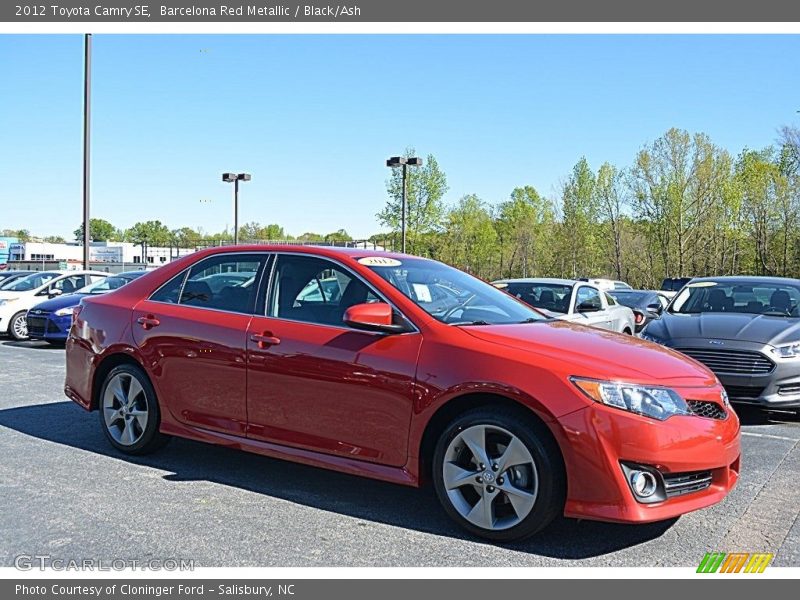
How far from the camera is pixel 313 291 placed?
483 cm

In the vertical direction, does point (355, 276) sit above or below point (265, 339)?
above

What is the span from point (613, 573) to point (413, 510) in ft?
4.19

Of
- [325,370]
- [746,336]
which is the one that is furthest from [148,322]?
[746,336]

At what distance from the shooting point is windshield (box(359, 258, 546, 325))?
4543 millimetres

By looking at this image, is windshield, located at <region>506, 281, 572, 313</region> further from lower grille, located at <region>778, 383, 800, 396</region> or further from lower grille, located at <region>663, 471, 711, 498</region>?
lower grille, located at <region>663, 471, 711, 498</region>

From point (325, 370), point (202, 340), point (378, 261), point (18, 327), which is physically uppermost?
point (378, 261)

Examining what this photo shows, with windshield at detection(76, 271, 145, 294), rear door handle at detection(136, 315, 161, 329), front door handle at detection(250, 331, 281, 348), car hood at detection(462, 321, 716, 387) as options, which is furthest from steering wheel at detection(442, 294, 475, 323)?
windshield at detection(76, 271, 145, 294)

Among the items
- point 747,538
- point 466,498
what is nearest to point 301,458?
point 466,498

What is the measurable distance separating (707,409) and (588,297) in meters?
7.59

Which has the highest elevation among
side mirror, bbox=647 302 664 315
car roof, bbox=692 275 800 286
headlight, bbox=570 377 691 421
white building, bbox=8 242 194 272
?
white building, bbox=8 242 194 272

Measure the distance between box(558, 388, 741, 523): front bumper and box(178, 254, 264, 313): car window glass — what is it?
236cm

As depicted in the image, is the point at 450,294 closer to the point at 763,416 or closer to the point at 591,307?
the point at 763,416
